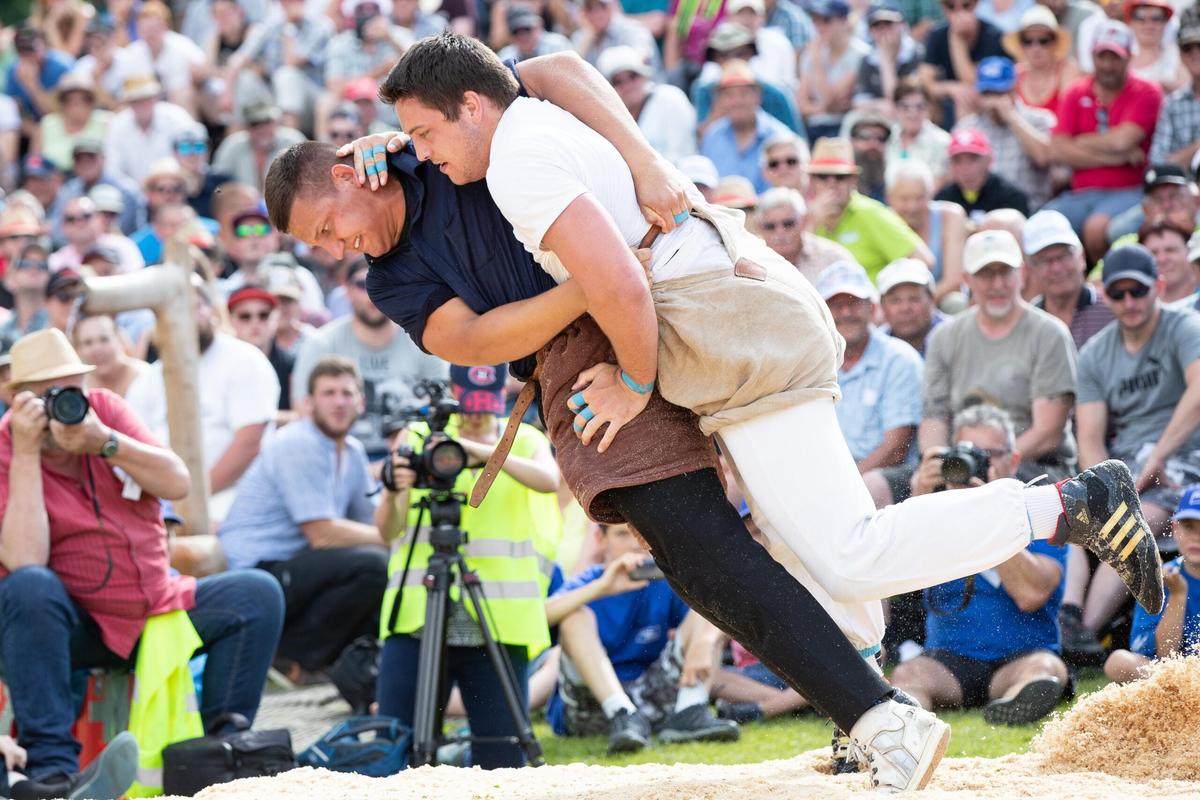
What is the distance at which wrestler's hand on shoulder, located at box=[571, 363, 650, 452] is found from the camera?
13.4 feet

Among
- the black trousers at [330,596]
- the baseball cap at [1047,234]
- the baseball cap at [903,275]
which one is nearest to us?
the black trousers at [330,596]

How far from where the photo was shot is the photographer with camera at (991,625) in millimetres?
6184

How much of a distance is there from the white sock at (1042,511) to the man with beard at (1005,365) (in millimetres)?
3008

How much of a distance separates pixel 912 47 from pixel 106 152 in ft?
21.4

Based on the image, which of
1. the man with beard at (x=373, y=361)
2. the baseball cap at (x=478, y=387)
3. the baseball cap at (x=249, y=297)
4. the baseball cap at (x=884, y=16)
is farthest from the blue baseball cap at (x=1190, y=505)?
the baseball cap at (x=884, y=16)

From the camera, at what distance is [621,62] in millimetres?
11398

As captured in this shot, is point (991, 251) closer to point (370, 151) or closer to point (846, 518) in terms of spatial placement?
point (846, 518)

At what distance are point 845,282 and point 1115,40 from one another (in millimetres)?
3303

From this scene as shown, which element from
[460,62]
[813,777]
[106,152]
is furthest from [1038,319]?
[106,152]

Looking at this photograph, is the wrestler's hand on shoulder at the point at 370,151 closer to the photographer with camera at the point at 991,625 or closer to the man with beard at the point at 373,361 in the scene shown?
the photographer with camera at the point at 991,625

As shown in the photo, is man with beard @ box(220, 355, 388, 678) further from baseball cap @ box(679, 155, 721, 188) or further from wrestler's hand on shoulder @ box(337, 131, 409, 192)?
wrestler's hand on shoulder @ box(337, 131, 409, 192)

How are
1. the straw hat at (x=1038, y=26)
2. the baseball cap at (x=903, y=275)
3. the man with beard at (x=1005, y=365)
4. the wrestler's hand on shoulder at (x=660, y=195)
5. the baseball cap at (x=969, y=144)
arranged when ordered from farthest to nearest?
the straw hat at (x=1038, y=26) < the baseball cap at (x=969, y=144) < the baseball cap at (x=903, y=275) < the man with beard at (x=1005, y=365) < the wrestler's hand on shoulder at (x=660, y=195)

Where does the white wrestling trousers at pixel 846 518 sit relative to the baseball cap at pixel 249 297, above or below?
below

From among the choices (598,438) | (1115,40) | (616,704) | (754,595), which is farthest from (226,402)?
(1115,40)
